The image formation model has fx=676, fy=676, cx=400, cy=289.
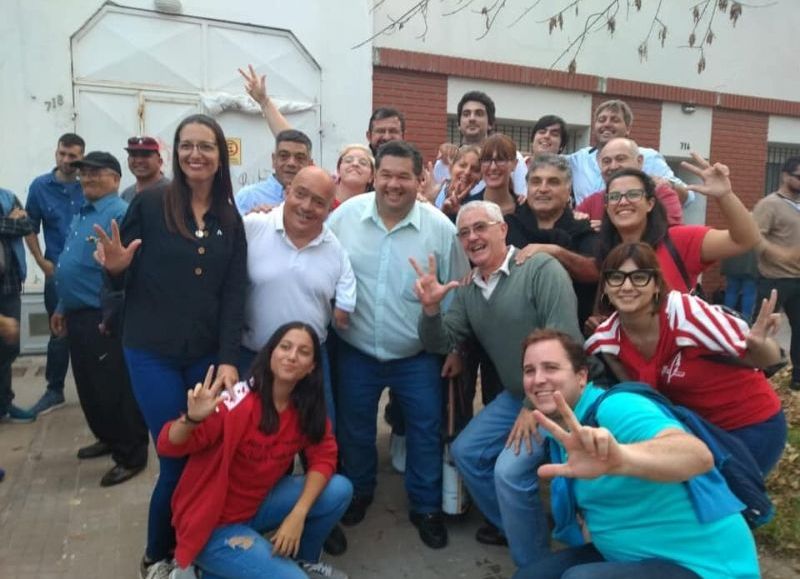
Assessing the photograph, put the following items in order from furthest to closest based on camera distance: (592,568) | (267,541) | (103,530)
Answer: (103,530) → (267,541) → (592,568)

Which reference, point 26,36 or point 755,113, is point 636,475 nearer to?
point 26,36

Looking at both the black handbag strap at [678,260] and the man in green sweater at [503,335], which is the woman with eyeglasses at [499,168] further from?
the black handbag strap at [678,260]

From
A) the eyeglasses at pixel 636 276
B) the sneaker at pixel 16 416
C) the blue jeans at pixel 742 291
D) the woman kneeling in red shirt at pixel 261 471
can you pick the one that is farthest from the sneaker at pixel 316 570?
the blue jeans at pixel 742 291

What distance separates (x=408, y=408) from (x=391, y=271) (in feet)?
2.45

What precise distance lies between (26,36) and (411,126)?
4.25m

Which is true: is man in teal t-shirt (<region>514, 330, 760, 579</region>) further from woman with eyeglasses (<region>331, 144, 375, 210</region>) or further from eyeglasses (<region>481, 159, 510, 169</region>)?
woman with eyeglasses (<region>331, 144, 375, 210</region>)

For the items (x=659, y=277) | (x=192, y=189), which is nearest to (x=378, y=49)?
(x=192, y=189)

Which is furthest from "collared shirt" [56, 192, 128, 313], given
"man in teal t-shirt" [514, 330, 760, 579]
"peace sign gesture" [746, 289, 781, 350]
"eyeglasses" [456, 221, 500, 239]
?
"peace sign gesture" [746, 289, 781, 350]

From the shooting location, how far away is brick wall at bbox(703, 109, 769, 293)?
10938mm

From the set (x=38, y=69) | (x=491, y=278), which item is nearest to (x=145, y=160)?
(x=491, y=278)

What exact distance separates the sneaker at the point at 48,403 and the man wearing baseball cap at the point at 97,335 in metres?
1.28

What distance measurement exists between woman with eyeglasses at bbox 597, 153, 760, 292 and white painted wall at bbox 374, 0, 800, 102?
212 inches

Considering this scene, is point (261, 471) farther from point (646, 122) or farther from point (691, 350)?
point (646, 122)

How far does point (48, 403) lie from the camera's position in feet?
17.6
